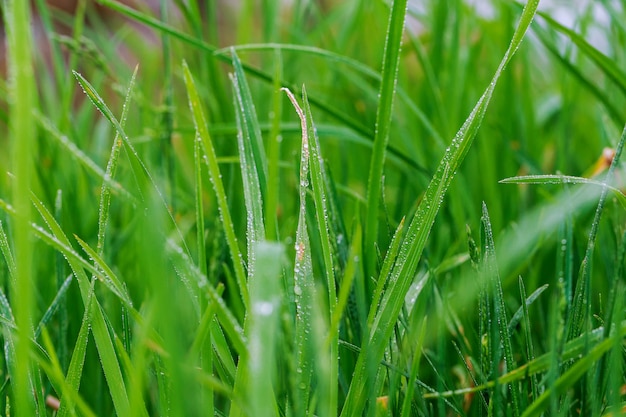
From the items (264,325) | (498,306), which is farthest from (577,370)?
(264,325)

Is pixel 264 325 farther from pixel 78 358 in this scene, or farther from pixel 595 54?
pixel 595 54

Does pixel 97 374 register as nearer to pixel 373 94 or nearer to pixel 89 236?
pixel 89 236

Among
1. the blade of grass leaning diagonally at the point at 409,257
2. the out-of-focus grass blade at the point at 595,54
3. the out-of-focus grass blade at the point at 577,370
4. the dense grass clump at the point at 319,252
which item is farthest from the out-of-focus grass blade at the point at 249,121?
the out-of-focus grass blade at the point at 595,54

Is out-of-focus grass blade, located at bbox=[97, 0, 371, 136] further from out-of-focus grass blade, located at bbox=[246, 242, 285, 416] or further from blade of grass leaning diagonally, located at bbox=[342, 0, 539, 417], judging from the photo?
out-of-focus grass blade, located at bbox=[246, 242, 285, 416]

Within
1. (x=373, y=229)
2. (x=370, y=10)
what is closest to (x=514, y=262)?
(x=373, y=229)

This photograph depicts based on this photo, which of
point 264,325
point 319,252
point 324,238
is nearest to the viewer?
point 264,325

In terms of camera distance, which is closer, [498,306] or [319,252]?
[498,306]

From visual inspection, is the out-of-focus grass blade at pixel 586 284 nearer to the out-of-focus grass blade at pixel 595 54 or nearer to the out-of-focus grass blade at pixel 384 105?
the out-of-focus grass blade at pixel 384 105

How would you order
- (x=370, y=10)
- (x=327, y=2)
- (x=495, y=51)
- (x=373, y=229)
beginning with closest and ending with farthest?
(x=373, y=229) < (x=495, y=51) < (x=370, y=10) < (x=327, y=2)
